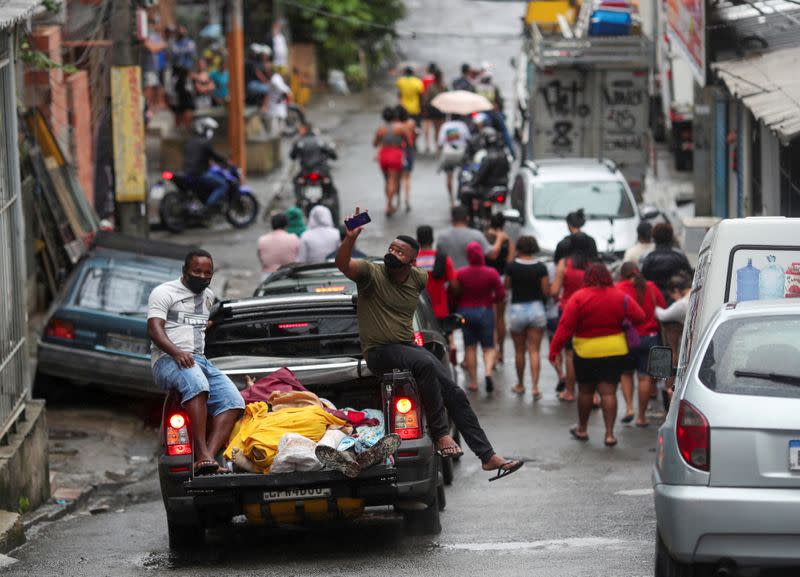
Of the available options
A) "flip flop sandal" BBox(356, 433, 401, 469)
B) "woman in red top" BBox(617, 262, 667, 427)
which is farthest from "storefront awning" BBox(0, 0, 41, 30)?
"woman in red top" BBox(617, 262, 667, 427)

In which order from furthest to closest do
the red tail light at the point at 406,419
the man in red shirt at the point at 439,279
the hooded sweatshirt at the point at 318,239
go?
the hooded sweatshirt at the point at 318,239 → the man in red shirt at the point at 439,279 → the red tail light at the point at 406,419

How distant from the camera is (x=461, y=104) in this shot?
87.3 feet

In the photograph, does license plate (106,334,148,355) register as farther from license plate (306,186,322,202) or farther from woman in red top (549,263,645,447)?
license plate (306,186,322,202)

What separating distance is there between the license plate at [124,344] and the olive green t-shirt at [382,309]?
204 inches

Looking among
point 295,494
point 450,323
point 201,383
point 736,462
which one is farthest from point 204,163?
point 736,462

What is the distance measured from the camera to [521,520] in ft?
33.9

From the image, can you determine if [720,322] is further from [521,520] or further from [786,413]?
[521,520]

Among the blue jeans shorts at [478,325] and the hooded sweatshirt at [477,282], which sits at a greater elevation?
the hooded sweatshirt at [477,282]

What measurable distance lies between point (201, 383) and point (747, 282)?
329cm

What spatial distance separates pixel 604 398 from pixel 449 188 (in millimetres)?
13202

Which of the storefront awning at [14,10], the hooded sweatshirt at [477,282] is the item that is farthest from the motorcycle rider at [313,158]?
the storefront awning at [14,10]

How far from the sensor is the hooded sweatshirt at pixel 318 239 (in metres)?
16.6

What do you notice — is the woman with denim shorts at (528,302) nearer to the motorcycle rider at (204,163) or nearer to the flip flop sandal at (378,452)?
the flip flop sandal at (378,452)

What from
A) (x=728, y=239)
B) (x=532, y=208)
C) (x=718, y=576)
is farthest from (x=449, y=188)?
(x=718, y=576)
